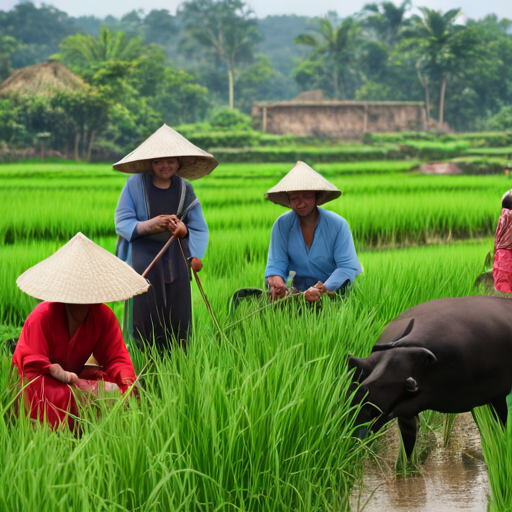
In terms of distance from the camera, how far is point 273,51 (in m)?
48.4

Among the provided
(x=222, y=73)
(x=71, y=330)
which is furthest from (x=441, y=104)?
(x=71, y=330)

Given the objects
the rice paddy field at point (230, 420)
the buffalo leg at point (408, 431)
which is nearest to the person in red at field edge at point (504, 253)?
the rice paddy field at point (230, 420)

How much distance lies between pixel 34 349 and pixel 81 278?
29 cm

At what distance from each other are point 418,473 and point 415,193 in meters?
9.61

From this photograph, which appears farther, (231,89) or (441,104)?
(231,89)

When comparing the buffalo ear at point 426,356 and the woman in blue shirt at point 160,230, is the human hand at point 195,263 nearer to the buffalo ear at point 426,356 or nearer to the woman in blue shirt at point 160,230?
the woman in blue shirt at point 160,230

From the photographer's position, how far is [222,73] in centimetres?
3025

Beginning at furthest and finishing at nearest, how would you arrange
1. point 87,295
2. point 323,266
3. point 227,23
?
point 227,23 → point 323,266 → point 87,295

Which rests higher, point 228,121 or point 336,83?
point 336,83

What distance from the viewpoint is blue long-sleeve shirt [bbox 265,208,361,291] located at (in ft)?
12.2

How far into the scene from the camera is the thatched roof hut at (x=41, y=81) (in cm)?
1891

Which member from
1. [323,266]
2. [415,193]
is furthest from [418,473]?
[415,193]

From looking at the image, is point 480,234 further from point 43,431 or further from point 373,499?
point 43,431

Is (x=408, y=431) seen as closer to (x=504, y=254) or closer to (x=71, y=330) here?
(x=71, y=330)
